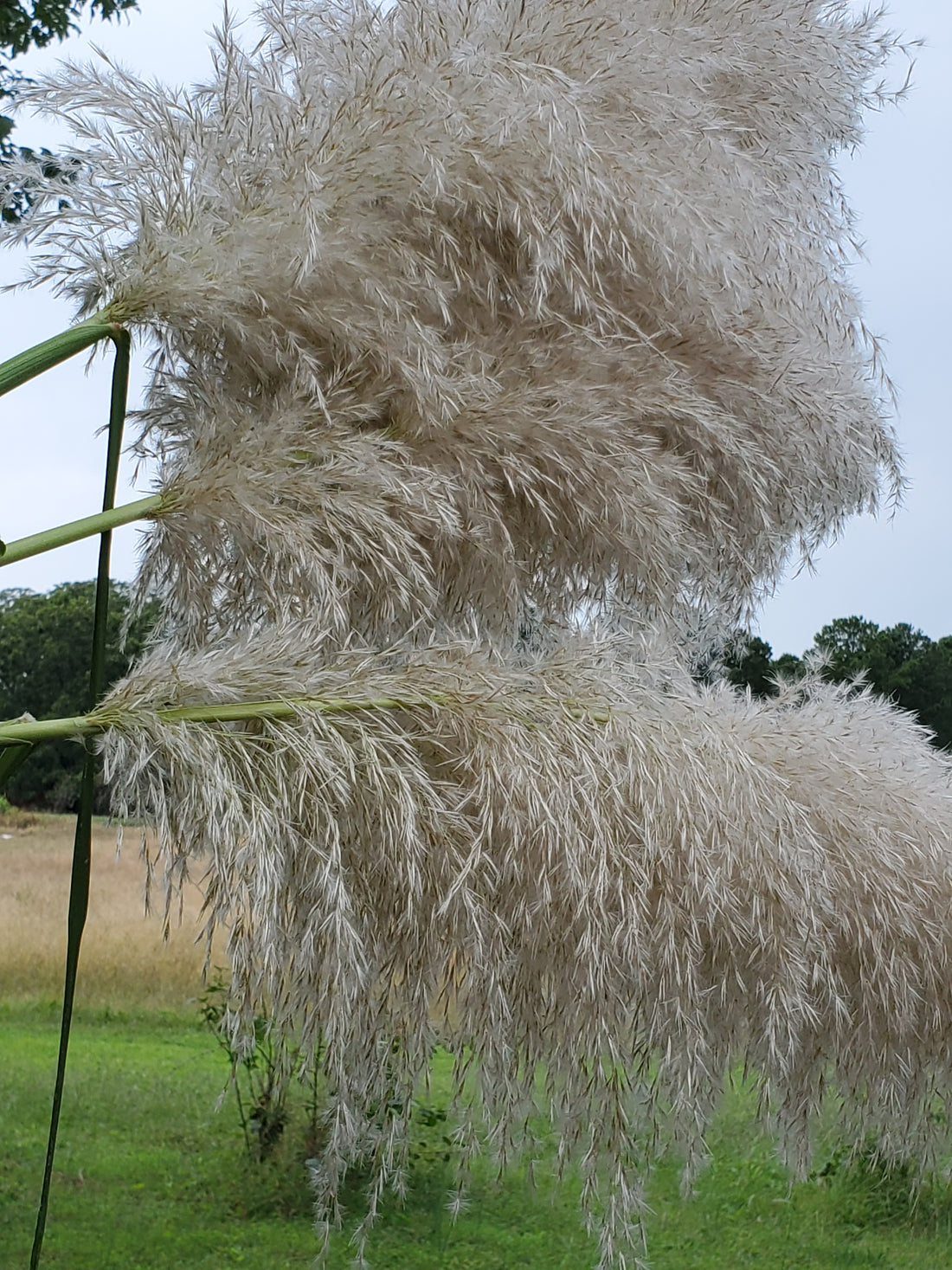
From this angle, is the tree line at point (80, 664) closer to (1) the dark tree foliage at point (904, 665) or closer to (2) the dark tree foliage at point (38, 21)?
(1) the dark tree foliage at point (904, 665)

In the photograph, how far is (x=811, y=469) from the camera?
84 centimetres

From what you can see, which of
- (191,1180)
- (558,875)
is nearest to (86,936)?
(191,1180)

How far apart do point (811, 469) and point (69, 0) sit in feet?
4.85

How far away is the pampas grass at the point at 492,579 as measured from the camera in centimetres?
66

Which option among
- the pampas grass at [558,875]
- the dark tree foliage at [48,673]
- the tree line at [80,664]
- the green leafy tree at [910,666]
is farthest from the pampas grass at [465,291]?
the dark tree foliage at [48,673]

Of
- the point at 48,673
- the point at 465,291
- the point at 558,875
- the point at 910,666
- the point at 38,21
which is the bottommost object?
the point at 558,875

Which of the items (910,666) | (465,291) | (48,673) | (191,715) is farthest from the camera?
(48,673)

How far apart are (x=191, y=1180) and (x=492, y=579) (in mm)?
1395

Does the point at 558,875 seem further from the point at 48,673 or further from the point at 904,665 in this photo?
the point at 48,673

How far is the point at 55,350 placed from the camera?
0.68m

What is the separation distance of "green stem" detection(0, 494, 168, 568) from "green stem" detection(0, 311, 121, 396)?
8cm

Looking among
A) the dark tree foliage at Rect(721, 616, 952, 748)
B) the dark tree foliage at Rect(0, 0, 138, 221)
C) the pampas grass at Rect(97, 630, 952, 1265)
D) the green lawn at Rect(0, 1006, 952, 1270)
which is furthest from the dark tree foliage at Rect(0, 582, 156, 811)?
the pampas grass at Rect(97, 630, 952, 1265)

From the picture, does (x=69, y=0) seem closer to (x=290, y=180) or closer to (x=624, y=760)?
(x=290, y=180)

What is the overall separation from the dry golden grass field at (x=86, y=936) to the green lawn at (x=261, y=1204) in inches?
2.3
